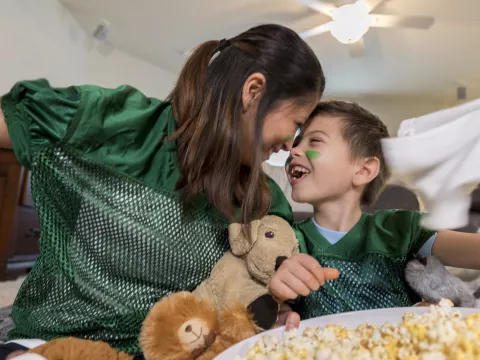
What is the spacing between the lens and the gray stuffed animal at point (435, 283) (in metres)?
0.71

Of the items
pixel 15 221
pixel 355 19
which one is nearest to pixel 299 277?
pixel 15 221

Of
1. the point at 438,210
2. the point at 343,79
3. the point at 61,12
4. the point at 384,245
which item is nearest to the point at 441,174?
the point at 438,210

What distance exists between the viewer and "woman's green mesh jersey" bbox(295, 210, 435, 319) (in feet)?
2.38

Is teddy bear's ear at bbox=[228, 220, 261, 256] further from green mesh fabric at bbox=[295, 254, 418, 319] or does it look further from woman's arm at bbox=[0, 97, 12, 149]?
woman's arm at bbox=[0, 97, 12, 149]

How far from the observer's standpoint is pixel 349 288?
0.73m

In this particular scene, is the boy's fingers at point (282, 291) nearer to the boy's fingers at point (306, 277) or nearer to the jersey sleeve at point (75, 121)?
the boy's fingers at point (306, 277)

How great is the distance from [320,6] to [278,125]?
5.88 feet

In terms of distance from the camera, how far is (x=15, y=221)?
1804mm

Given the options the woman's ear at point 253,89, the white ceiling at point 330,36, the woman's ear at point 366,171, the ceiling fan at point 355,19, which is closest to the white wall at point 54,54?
the white ceiling at point 330,36

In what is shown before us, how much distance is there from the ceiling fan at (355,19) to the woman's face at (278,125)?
1.63 meters

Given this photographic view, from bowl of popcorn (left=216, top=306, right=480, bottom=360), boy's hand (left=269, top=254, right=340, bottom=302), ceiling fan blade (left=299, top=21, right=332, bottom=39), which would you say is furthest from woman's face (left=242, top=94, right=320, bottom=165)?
ceiling fan blade (left=299, top=21, right=332, bottom=39)

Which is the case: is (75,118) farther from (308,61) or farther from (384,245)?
(384,245)

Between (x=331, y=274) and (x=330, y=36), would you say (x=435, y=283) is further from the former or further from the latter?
(x=330, y=36)

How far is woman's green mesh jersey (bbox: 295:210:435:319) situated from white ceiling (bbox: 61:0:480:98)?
6.13 ft
